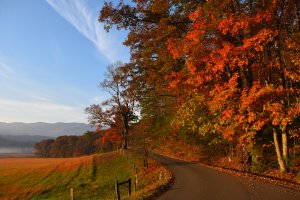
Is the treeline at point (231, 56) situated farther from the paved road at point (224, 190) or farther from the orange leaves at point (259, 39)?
the paved road at point (224, 190)

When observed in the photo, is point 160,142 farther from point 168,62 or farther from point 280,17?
point 280,17

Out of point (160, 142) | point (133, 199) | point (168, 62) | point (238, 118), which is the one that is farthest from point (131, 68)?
point (160, 142)

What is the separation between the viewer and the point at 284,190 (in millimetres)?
15859

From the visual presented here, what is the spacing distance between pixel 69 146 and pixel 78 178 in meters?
86.5

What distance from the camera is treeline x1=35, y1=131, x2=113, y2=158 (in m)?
106

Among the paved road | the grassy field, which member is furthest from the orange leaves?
the grassy field

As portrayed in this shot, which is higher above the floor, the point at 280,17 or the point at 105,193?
the point at 280,17

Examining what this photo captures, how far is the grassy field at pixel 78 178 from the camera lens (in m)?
27.8

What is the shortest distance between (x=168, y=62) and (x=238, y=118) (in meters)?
7.20

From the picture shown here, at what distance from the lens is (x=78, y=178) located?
115 ft

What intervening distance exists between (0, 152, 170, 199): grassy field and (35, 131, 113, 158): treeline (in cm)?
6166

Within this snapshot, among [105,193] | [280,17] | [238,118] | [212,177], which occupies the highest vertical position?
[280,17]

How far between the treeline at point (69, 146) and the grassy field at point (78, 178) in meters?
61.7

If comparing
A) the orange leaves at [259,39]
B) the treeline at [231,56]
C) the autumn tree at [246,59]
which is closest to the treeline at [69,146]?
the treeline at [231,56]
